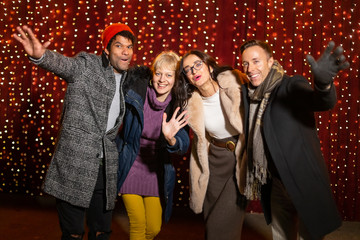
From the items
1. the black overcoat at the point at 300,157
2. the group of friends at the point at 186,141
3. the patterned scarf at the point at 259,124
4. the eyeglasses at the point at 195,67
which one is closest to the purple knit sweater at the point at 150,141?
the group of friends at the point at 186,141

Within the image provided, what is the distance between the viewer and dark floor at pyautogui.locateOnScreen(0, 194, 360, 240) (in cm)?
302

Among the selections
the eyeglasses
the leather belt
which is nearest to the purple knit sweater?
the eyeglasses

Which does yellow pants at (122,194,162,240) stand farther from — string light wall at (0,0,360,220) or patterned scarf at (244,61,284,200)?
string light wall at (0,0,360,220)

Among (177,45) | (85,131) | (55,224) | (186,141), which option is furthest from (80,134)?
(177,45)

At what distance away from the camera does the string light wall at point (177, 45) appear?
3.53 m

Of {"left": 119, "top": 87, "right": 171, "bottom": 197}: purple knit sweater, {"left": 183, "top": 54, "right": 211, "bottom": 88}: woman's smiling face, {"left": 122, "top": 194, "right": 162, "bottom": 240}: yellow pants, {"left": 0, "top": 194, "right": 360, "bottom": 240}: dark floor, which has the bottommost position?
{"left": 0, "top": 194, "right": 360, "bottom": 240}: dark floor

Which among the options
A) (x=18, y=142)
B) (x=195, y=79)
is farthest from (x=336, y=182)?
(x=18, y=142)

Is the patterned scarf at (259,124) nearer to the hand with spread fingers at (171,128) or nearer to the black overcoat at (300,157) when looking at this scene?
the black overcoat at (300,157)

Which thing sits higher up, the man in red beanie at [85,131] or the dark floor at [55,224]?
the man in red beanie at [85,131]

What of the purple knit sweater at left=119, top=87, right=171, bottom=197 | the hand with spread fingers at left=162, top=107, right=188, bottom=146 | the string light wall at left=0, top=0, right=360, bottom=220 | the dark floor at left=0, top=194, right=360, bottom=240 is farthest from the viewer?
the string light wall at left=0, top=0, right=360, bottom=220

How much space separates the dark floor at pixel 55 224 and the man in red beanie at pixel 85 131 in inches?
49.2

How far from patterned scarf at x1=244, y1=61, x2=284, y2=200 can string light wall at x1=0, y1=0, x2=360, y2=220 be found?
76.5 inches

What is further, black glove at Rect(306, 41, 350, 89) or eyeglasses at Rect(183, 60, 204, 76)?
eyeglasses at Rect(183, 60, 204, 76)

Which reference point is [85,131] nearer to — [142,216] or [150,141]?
[150,141]
